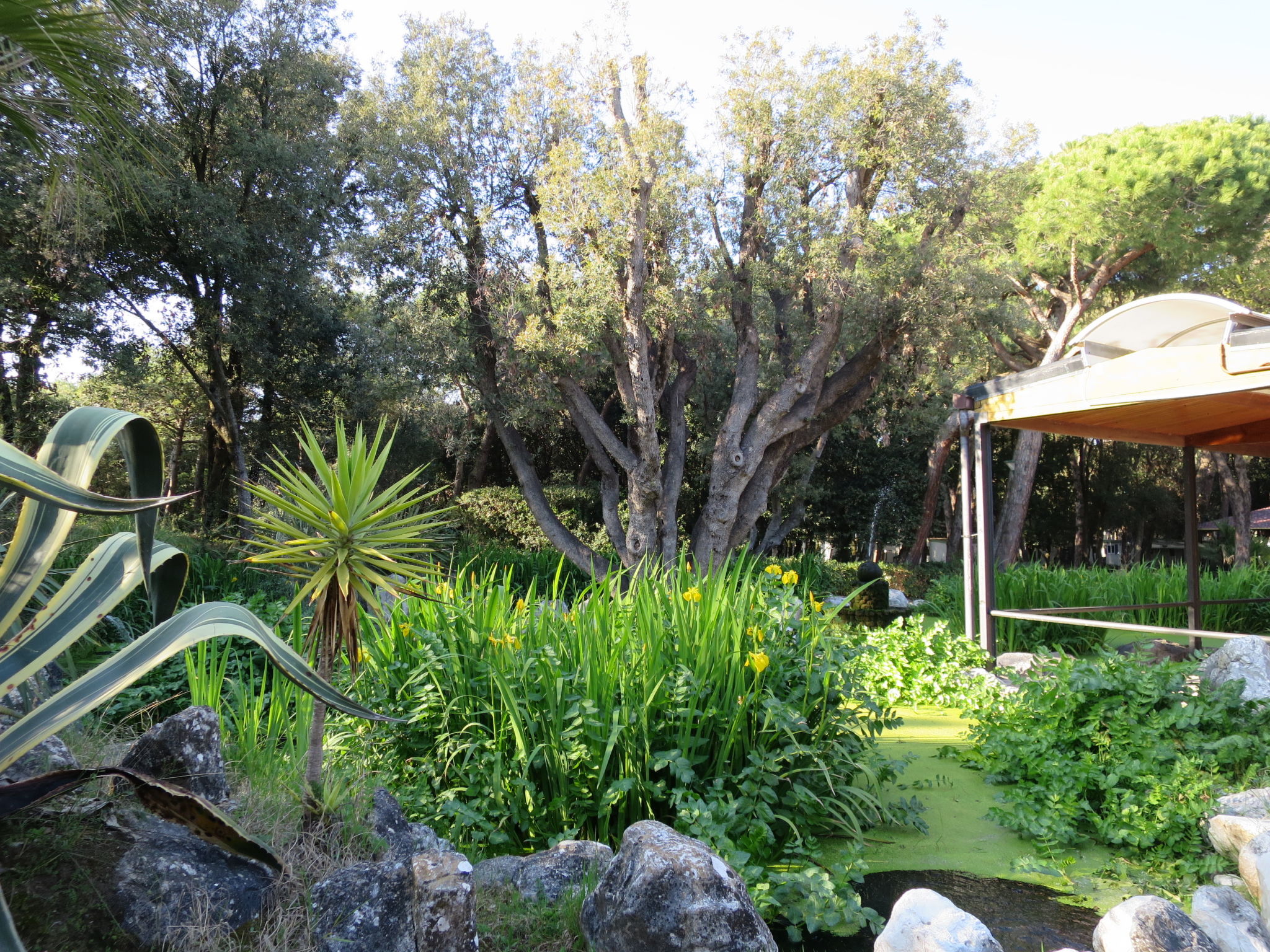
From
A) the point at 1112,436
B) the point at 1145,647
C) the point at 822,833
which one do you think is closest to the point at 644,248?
the point at 1112,436

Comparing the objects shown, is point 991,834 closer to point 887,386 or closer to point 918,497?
point 887,386

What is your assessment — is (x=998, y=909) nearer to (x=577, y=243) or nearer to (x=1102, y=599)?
(x=1102, y=599)

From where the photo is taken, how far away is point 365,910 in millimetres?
1895

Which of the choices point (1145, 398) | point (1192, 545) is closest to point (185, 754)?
point (1145, 398)

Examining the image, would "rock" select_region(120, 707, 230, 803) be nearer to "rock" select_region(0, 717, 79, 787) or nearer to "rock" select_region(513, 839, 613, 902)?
"rock" select_region(0, 717, 79, 787)

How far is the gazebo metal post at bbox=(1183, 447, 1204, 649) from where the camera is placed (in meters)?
7.08

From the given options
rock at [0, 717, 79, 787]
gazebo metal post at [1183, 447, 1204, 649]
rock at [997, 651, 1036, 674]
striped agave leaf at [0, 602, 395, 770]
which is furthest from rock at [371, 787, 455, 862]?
gazebo metal post at [1183, 447, 1204, 649]

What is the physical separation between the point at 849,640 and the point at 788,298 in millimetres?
8226

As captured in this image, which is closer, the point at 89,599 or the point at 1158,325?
the point at 89,599

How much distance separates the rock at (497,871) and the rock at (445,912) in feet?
1.60

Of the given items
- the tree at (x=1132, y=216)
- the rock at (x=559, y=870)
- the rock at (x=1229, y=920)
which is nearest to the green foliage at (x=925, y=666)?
the rock at (x=1229, y=920)

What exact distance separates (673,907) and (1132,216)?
13.9 metres

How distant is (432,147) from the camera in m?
10.4

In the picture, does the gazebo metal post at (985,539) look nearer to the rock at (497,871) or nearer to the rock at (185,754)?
the rock at (497,871)
